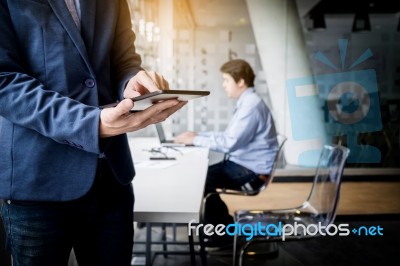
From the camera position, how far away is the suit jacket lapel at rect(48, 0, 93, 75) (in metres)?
0.85

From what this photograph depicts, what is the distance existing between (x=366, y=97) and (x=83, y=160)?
6247mm

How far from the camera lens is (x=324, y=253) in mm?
3164

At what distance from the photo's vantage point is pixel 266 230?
6.98ft

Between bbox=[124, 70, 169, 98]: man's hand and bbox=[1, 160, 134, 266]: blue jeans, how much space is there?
0.19 metres

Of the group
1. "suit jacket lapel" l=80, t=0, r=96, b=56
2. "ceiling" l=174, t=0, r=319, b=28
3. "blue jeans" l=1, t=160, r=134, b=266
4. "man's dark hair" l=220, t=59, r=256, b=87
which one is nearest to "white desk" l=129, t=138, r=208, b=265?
"blue jeans" l=1, t=160, r=134, b=266

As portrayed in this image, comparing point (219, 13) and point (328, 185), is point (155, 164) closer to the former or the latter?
point (328, 185)

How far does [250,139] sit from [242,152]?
5.3 inches

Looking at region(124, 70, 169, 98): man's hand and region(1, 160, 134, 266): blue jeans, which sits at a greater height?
region(124, 70, 169, 98): man's hand

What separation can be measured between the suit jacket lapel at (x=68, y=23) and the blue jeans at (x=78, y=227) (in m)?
0.28

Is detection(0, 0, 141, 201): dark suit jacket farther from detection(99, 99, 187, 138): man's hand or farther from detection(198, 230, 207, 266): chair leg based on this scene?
detection(198, 230, 207, 266): chair leg

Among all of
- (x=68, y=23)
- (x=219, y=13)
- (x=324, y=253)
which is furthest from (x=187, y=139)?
(x=219, y=13)

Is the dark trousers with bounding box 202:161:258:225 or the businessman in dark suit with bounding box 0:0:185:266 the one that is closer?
the businessman in dark suit with bounding box 0:0:185:266

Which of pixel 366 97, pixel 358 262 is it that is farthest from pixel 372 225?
pixel 366 97

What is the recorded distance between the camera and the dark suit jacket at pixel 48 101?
2.52ft
